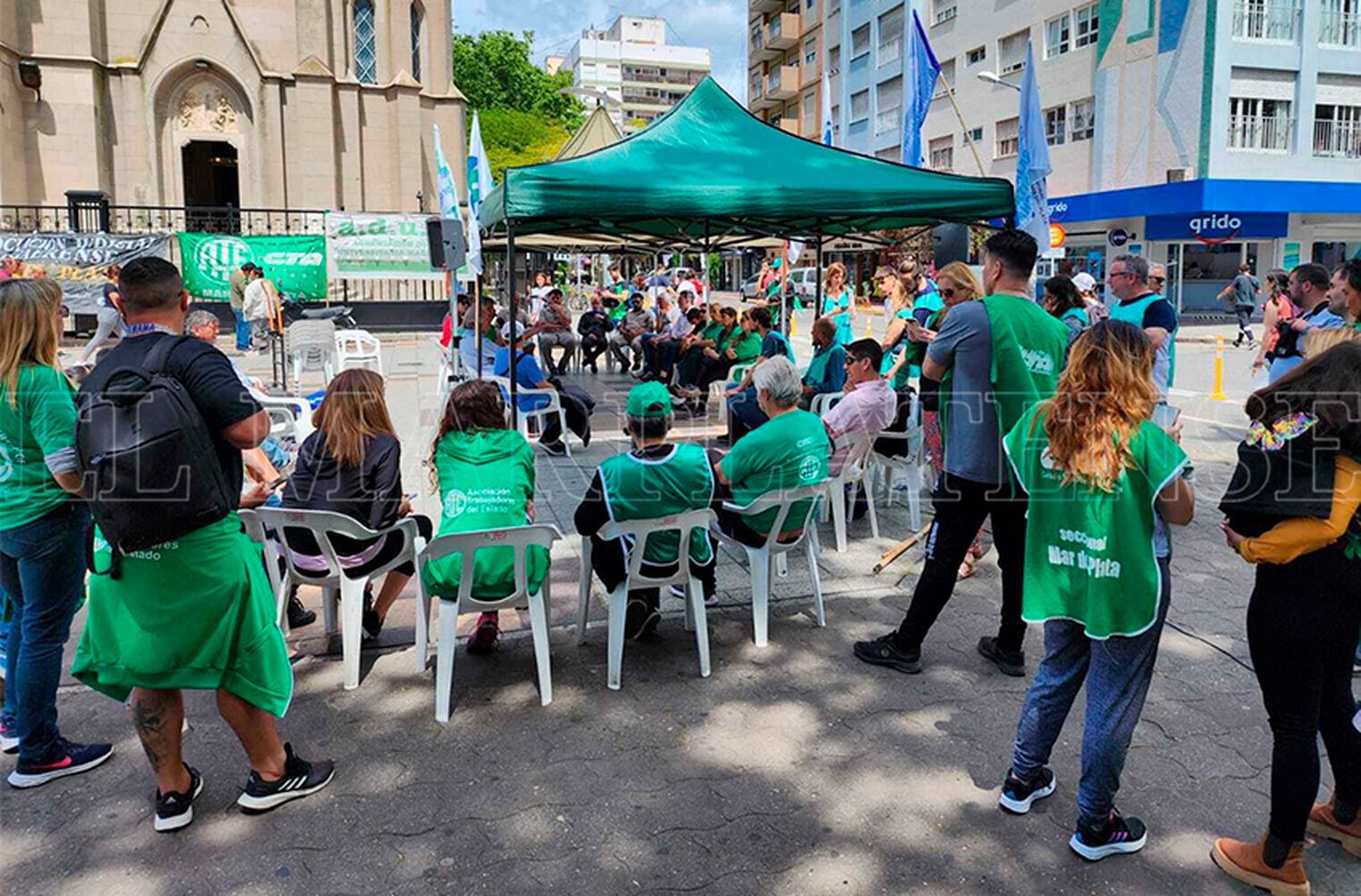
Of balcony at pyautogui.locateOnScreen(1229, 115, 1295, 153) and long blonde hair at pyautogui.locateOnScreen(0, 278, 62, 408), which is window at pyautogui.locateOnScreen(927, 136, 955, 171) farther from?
long blonde hair at pyautogui.locateOnScreen(0, 278, 62, 408)

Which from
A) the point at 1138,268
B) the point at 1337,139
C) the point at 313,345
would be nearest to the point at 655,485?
the point at 1138,268

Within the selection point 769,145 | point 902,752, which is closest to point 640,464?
point 902,752

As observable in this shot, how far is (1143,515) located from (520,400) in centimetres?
714

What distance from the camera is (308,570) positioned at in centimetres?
Answer: 429

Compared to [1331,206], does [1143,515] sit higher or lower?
lower

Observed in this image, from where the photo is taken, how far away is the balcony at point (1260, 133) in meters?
28.6

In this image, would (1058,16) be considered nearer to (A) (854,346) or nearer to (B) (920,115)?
Result: (B) (920,115)

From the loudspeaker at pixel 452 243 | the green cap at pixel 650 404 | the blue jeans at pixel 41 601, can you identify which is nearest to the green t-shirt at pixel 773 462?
the green cap at pixel 650 404

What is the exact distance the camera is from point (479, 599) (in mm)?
4012

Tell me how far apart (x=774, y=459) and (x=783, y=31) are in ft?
188

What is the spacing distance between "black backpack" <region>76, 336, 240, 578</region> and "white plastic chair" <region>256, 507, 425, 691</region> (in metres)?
1.21

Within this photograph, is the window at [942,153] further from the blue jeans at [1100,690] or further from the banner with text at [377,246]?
the blue jeans at [1100,690]

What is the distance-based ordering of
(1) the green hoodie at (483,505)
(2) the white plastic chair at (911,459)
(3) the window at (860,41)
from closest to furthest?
1. (1) the green hoodie at (483,505)
2. (2) the white plastic chair at (911,459)
3. (3) the window at (860,41)

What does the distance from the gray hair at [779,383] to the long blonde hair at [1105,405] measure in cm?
187
